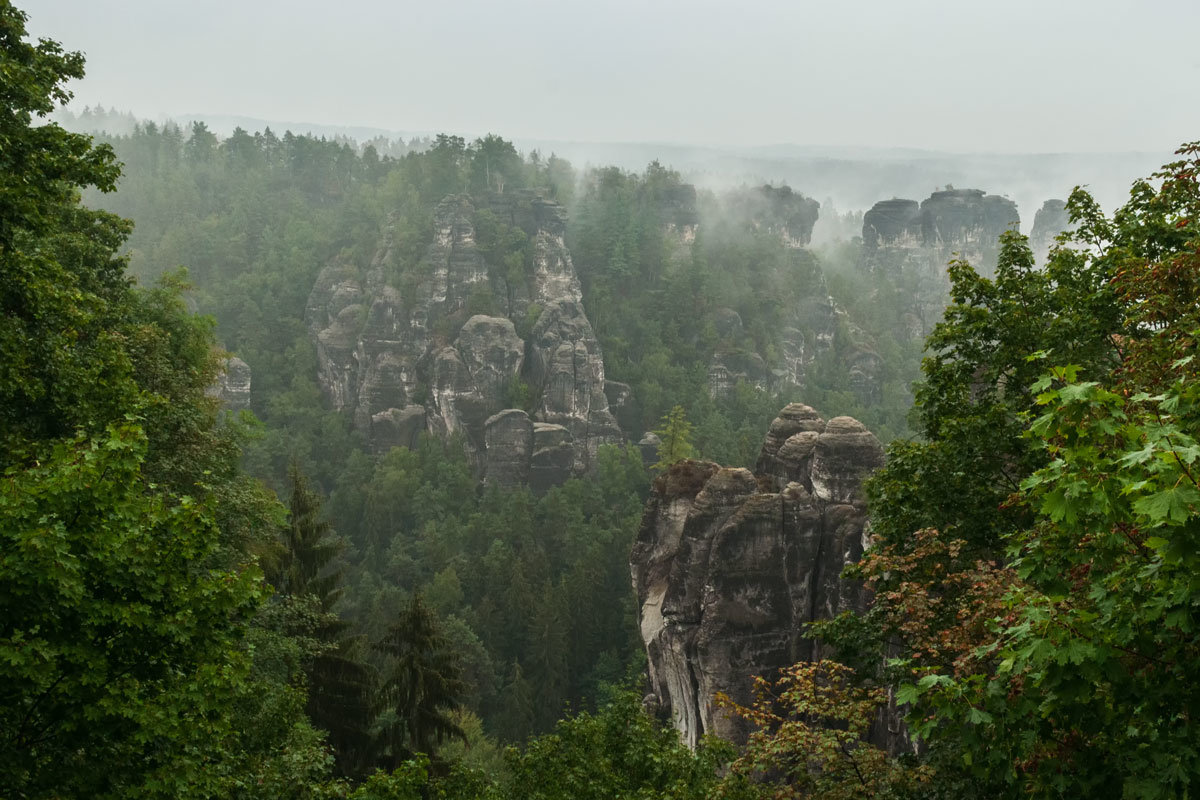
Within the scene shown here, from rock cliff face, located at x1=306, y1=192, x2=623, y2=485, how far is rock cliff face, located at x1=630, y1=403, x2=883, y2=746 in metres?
47.6

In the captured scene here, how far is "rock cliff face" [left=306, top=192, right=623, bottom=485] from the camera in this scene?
83.3 metres

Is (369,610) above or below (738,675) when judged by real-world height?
below

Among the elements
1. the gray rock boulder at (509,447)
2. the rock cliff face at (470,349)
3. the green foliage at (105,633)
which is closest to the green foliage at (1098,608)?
the green foliage at (105,633)

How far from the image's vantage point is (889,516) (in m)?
14.5

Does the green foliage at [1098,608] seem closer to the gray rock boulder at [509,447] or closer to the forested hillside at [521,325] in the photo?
the forested hillside at [521,325]

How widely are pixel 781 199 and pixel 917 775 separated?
129253 mm

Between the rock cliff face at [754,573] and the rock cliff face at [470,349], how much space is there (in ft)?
156

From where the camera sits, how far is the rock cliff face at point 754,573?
30.5 meters

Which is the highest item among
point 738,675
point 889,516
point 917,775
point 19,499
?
point 19,499

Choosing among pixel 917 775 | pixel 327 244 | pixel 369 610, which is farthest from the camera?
pixel 327 244

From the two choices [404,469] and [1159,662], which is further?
[404,469]

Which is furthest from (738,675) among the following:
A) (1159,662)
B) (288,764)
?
(1159,662)

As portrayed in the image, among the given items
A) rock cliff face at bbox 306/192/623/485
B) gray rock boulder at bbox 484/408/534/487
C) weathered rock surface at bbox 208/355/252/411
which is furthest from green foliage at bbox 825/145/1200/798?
weathered rock surface at bbox 208/355/252/411

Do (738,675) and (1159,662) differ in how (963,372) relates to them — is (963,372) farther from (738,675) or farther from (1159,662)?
(738,675)
